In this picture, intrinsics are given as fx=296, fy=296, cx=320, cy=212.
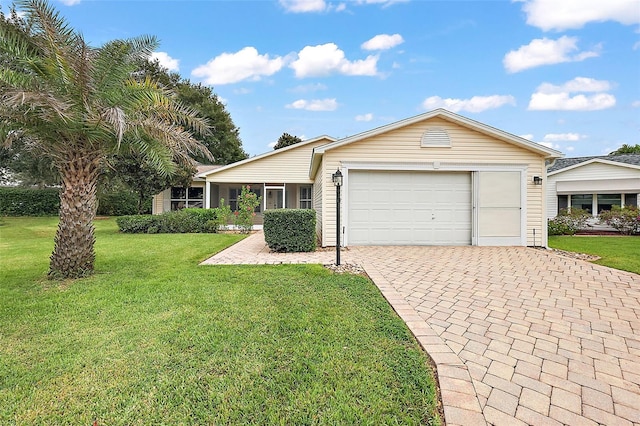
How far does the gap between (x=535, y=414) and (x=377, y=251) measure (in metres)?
6.39

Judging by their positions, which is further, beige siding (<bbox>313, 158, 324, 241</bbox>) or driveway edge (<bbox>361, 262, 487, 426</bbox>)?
beige siding (<bbox>313, 158, 324, 241</bbox>)

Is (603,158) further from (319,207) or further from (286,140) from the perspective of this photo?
(286,140)

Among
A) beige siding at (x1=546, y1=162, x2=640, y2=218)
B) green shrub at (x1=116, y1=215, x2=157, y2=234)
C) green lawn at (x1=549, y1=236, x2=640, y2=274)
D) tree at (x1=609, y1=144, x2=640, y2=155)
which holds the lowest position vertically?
green lawn at (x1=549, y1=236, x2=640, y2=274)

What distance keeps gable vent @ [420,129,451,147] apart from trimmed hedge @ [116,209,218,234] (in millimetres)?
10143

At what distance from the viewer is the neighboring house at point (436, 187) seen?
923cm

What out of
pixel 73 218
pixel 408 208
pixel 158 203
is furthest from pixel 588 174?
pixel 158 203

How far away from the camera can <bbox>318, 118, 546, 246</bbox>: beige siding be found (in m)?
9.22

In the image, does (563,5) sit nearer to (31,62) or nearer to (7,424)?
(31,62)

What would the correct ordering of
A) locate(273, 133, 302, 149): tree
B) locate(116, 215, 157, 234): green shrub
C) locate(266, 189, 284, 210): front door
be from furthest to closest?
locate(273, 133, 302, 149): tree → locate(266, 189, 284, 210): front door → locate(116, 215, 157, 234): green shrub

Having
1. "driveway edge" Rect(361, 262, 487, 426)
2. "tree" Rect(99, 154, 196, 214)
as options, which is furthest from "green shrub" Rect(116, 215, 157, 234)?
"driveway edge" Rect(361, 262, 487, 426)

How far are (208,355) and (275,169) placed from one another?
577 inches

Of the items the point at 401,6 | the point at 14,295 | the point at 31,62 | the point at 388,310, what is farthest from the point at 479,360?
the point at 401,6

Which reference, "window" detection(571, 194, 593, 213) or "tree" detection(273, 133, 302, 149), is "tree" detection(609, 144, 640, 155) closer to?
"window" detection(571, 194, 593, 213)

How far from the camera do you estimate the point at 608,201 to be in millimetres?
15875
